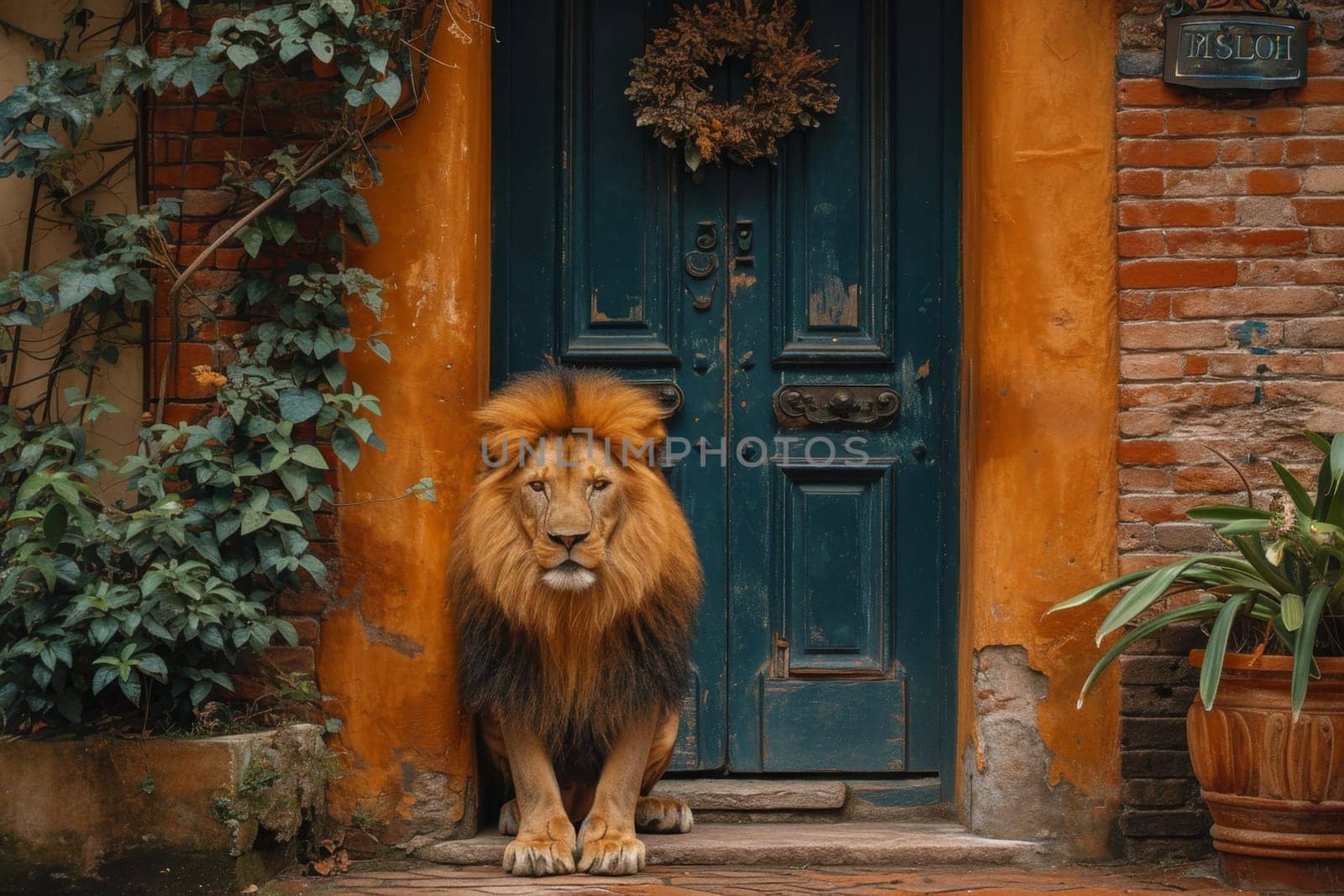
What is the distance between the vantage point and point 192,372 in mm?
4355

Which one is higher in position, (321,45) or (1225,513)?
(321,45)

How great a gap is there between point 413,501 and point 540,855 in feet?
3.52

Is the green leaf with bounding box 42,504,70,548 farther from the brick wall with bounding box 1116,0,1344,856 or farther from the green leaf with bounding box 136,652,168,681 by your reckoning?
the brick wall with bounding box 1116,0,1344,856

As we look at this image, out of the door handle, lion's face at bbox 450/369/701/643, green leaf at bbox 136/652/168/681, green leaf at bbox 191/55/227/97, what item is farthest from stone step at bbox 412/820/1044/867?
green leaf at bbox 191/55/227/97

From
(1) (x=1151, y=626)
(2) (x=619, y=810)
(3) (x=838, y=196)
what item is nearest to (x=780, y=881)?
(2) (x=619, y=810)

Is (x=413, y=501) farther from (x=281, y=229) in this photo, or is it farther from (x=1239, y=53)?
(x=1239, y=53)

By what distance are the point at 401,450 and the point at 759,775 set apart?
1535 mm

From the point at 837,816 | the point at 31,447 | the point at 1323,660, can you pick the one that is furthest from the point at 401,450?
the point at 1323,660

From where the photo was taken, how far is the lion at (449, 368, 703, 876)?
404cm

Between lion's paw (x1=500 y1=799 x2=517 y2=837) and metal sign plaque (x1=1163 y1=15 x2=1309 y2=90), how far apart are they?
9.33ft

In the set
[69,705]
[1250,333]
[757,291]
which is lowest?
[69,705]

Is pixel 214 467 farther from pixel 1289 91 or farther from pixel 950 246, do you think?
pixel 1289 91

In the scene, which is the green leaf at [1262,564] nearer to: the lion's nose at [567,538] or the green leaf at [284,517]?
the lion's nose at [567,538]

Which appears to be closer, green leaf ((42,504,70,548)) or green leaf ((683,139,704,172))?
green leaf ((42,504,70,548))
